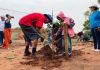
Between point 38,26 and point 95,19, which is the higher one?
point 95,19

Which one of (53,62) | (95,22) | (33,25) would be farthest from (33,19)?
(95,22)

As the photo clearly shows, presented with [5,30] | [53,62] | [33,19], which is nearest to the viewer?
[53,62]

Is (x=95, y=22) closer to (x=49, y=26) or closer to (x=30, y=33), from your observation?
(x=49, y=26)

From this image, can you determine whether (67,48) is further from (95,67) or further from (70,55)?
(95,67)

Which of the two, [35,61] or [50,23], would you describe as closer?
[35,61]

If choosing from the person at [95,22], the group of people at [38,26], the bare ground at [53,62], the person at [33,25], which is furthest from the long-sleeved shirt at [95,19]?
the person at [33,25]

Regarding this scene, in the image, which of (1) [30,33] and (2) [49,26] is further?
(2) [49,26]

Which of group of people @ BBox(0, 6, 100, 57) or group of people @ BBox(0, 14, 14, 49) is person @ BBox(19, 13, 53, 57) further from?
group of people @ BBox(0, 14, 14, 49)

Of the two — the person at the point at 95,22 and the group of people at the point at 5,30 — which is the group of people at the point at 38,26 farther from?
the group of people at the point at 5,30

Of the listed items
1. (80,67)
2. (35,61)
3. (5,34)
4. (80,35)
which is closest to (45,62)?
(35,61)

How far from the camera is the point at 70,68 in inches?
395

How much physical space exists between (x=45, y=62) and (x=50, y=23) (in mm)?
1528

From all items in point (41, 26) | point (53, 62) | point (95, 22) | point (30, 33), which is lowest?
point (53, 62)

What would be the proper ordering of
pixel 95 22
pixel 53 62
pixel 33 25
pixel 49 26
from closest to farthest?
pixel 53 62 < pixel 33 25 < pixel 49 26 < pixel 95 22
